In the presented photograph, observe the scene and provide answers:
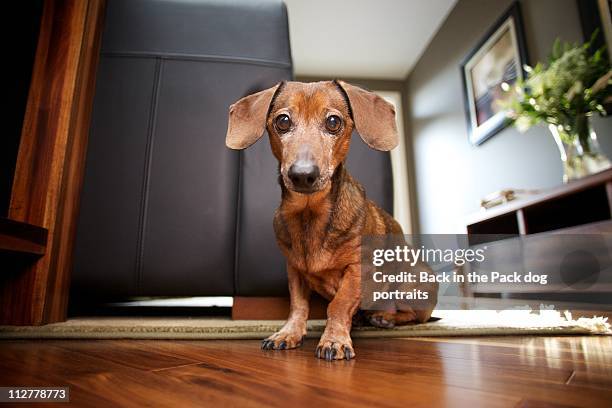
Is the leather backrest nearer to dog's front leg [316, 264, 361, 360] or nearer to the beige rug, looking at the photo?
the beige rug

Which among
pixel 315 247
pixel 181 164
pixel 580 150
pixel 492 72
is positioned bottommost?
pixel 315 247

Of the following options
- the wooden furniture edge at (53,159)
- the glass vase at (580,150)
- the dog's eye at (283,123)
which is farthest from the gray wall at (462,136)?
the wooden furniture edge at (53,159)

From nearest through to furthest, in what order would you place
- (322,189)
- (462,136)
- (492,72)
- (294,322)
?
1. (322,189)
2. (294,322)
3. (492,72)
4. (462,136)

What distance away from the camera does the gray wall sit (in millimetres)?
2939

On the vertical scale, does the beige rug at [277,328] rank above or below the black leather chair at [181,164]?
below

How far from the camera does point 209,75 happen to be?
1.85 metres

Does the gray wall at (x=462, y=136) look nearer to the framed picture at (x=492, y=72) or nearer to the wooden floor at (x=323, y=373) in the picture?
the framed picture at (x=492, y=72)

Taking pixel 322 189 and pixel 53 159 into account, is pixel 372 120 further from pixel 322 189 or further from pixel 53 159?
pixel 53 159

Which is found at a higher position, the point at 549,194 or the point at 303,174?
the point at 549,194

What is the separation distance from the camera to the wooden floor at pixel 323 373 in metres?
0.57

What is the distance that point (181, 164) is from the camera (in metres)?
1.75

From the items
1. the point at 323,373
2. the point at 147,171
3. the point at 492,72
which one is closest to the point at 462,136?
the point at 492,72

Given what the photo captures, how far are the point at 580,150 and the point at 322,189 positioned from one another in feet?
6.50

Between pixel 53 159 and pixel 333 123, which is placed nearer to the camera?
pixel 333 123
